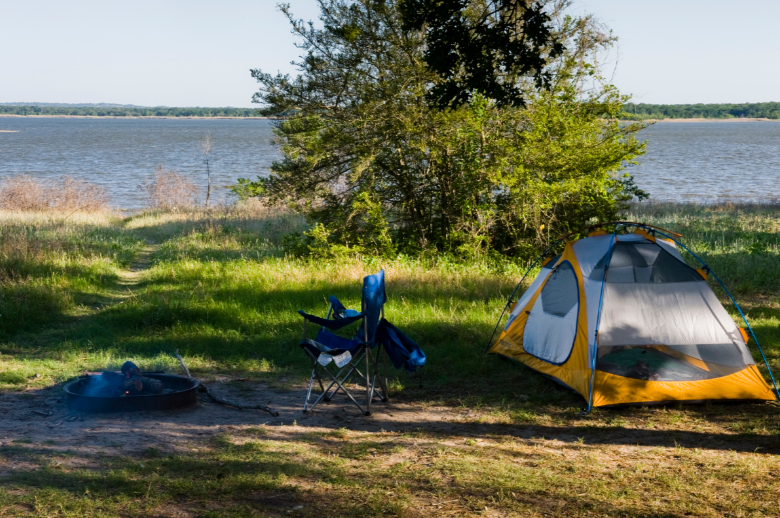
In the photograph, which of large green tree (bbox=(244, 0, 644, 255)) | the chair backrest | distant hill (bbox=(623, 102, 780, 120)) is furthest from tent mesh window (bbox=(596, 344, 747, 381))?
distant hill (bbox=(623, 102, 780, 120))

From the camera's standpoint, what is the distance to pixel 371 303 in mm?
5402

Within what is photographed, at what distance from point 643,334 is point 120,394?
14.9ft

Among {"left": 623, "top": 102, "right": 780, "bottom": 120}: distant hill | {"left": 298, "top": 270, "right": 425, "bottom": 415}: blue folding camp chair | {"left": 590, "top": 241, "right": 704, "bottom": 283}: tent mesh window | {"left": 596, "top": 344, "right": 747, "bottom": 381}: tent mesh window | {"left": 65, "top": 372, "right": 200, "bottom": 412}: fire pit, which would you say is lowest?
{"left": 65, "top": 372, "right": 200, "bottom": 412}: fire pit

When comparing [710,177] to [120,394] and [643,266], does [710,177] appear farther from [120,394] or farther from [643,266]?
[120,394]

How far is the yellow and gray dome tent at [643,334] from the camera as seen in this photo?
5.71 metres

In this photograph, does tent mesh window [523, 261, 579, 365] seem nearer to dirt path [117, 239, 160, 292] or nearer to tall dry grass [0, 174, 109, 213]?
dirt path [117, 239, 160, 292]

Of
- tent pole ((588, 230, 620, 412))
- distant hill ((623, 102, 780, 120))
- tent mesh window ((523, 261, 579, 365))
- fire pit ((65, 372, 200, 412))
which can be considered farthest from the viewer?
distant hill ((623, 102, 780, 120))

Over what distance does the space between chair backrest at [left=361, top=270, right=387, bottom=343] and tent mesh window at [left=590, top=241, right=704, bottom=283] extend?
2.11m

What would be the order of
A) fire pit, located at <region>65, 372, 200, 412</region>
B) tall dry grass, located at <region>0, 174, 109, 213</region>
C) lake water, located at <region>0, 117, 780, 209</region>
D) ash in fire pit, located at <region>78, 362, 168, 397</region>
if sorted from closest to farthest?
fire pit, located at <region>65, 372, 200, 412</region> < ash in fire pit, located at <region>78, 362, 168, 397</region> < tall dry grass, located at <region>0, 174, 109, 213</region> < lake water, located at <region>0, 117, 780, 209</region>

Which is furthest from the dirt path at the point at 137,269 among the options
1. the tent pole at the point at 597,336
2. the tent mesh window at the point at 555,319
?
the tent pole at the point at 597,336

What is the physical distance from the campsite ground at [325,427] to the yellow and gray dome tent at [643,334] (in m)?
0.22

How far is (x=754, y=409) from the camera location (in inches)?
218

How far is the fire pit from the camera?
5.12 m

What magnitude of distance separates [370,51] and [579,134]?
3.91 m
